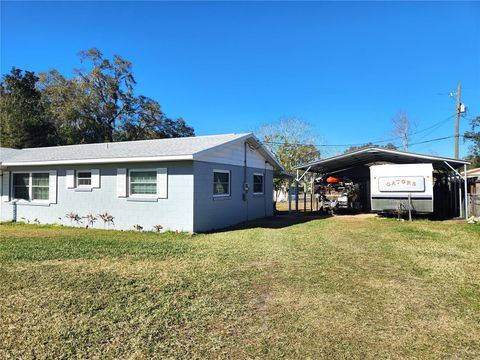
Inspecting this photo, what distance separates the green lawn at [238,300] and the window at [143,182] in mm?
3049

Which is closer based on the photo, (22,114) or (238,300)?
(238,300)

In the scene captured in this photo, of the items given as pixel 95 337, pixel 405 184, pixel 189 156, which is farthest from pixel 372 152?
pixel 95 337

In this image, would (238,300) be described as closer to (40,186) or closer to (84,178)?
(84,178)

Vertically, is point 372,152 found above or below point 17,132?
below

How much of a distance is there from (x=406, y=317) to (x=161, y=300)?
9.86 ft

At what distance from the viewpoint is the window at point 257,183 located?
1534 centimetres

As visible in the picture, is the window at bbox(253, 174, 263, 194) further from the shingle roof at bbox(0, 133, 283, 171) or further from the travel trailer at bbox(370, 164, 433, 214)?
the travel trailer at bbox(370, 164, 433, 214)

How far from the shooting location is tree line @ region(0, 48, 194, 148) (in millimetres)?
28469

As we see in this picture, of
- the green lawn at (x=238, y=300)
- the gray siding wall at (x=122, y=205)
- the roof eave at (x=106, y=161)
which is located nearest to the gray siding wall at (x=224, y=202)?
the gray siding wall at (x=122, y=205)

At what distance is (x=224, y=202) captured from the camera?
41.4 feet

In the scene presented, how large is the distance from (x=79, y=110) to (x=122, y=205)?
2437 cm

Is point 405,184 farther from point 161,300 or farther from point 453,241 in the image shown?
point 161,300

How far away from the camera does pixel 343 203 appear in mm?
17719

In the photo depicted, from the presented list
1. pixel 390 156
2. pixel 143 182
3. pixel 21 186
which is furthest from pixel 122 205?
pixel 390 156
